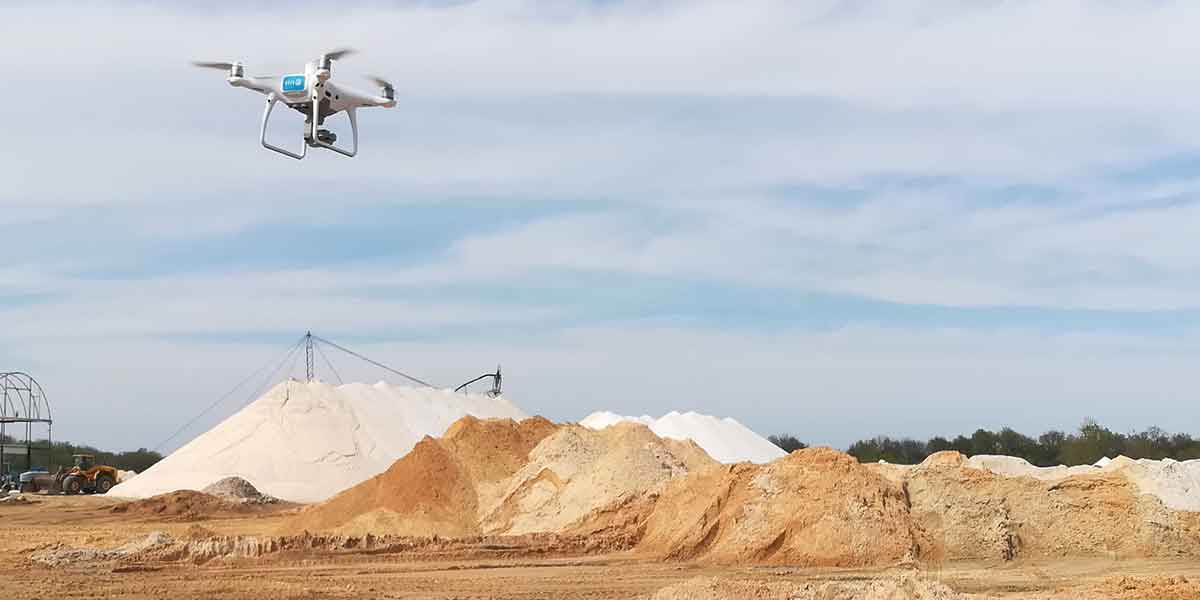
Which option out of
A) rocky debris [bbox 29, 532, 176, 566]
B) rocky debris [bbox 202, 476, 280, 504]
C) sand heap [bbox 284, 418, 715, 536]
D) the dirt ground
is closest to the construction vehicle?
rocky debris [bbox 202, 476, 280, 504]

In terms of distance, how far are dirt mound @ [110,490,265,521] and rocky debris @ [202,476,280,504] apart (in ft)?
2.57

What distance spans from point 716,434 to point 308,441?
18.9 meters

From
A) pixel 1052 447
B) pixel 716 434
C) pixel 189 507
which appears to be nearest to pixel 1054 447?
pixel 1052 447

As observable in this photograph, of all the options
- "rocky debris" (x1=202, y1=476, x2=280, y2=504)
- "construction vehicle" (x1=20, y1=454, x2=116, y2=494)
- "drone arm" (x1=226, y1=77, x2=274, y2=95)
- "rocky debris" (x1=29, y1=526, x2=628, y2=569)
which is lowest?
"rocky debris" (x1=29, y1=526, x2=628, y2=569)

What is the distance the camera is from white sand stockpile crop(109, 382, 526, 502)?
2013 inches

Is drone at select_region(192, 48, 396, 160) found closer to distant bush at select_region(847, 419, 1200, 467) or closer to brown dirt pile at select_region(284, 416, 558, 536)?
brown dirt pile at select_region(284, 416, 558, 536)

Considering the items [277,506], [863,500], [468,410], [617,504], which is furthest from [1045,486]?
[468,410]

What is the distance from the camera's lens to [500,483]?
123ft

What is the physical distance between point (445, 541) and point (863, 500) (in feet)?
31.6

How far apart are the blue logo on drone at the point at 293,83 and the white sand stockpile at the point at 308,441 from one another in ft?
92.9

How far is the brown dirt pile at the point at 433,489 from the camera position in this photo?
116 feet

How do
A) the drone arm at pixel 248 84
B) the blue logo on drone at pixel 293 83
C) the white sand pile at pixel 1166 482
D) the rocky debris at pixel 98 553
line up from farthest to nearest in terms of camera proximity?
the white sand pile at pixel 1166 482
the rocky debris at pixel 98 553
the drone arm at pixel 248 84
the blue logo on drone at pixel 293 83

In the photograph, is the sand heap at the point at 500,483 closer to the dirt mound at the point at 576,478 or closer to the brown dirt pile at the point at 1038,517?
the dirt mound at the point at 576,478

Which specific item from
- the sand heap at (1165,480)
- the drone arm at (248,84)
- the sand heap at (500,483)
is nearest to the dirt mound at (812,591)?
the drone arm at (248,84)
